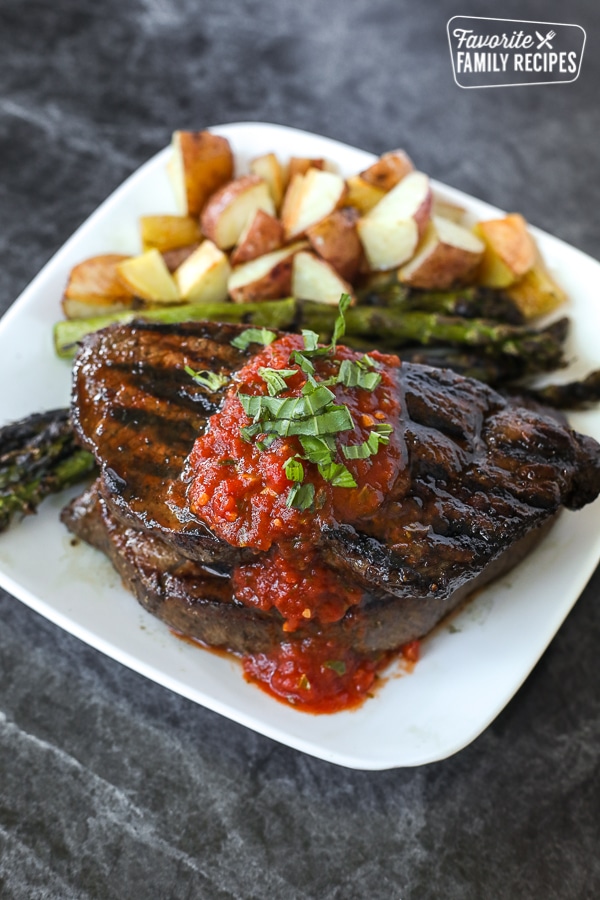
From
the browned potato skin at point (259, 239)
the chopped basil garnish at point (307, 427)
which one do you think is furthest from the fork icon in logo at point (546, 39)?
the chopped basil garnish at point (307, 427)

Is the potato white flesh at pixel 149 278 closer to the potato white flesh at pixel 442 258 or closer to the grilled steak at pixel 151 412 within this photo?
the grilled steak at pixel 151 412

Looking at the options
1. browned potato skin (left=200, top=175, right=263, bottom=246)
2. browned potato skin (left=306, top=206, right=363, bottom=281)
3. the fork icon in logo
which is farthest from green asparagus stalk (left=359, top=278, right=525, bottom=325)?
the fork icon in logo

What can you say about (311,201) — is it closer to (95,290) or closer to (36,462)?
(95,290)

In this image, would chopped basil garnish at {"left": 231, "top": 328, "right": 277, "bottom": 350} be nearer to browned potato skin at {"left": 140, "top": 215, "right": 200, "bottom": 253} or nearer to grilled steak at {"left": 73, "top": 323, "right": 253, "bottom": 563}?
grilled steak at {"left": 73, "top": 323, "right": 253, "bottom": 563}

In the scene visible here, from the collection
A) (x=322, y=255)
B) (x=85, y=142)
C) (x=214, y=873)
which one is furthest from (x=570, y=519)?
(x=85, y=142)

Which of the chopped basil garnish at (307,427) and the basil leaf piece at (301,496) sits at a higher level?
the chopped basil garnish at (307,427)

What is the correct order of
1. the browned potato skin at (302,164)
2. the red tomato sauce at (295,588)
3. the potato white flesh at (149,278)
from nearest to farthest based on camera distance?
the red tomato sauce at (295,588)
the potato white flesh at (149,278)
the browned potato skin at (302,164)

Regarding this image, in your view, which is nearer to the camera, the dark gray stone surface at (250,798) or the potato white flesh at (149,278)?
the dark gray stone surface at (250,798)
